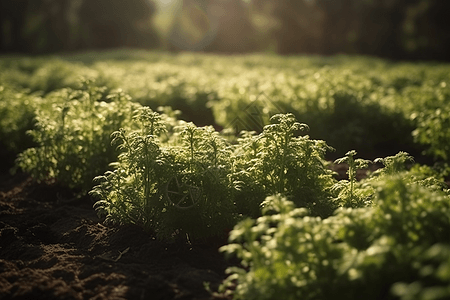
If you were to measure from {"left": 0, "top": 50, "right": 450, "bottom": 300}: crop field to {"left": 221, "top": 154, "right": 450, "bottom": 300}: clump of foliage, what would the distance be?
1 cm

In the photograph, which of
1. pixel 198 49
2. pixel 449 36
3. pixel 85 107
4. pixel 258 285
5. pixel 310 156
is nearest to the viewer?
pixel 258 285

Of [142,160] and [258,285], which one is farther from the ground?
[142,160]

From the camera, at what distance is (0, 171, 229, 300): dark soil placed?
3.94 metres

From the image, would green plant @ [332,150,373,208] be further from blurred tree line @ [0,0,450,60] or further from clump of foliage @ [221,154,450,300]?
blurred tree line @ [0,0,450,60]

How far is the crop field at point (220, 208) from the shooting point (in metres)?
3.20

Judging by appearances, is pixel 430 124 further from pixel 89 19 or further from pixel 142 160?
pixel 89 19

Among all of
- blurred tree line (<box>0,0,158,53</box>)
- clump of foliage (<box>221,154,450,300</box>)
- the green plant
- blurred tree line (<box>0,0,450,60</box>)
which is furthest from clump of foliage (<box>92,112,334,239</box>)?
blurred tree line (<box>0,0,158,53</box>)

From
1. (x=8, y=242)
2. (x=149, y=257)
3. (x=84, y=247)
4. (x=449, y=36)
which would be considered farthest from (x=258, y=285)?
(x=449, y=36)

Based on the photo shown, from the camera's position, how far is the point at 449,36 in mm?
34406

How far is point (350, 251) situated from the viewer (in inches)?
128

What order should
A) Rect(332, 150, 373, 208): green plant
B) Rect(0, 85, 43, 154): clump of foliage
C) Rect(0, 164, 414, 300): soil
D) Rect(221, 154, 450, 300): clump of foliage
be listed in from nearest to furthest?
Rect(221, 154, 450, 300): clump of foliage → Rect(0, 164, 414, 300): soil → Rect(332, 150, 373, 208): green plant → Rect(0, 85, 43, 154): clump of foliage

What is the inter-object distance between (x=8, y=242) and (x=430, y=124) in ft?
17.8

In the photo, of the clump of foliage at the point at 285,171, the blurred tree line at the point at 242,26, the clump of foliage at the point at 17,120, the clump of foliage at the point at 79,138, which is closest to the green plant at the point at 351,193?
the clump of foliage at the point at 285,171

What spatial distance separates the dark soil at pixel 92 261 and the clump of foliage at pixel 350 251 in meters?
0.78
